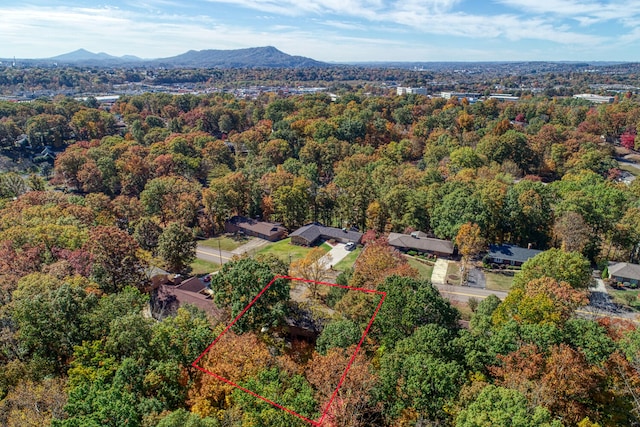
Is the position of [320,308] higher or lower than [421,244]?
higher

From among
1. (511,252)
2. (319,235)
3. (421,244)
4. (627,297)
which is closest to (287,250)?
(319,235)

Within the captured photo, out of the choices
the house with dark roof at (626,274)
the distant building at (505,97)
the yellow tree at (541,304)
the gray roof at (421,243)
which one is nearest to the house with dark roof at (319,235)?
the gray roof at (421,243)

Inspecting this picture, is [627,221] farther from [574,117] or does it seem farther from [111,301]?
[574,117]

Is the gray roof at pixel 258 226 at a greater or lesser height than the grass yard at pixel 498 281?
greater

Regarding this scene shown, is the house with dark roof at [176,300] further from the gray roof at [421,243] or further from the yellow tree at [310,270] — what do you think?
the gray roof at [421,243]

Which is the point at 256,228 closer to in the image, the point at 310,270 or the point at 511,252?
the point at 310,270
